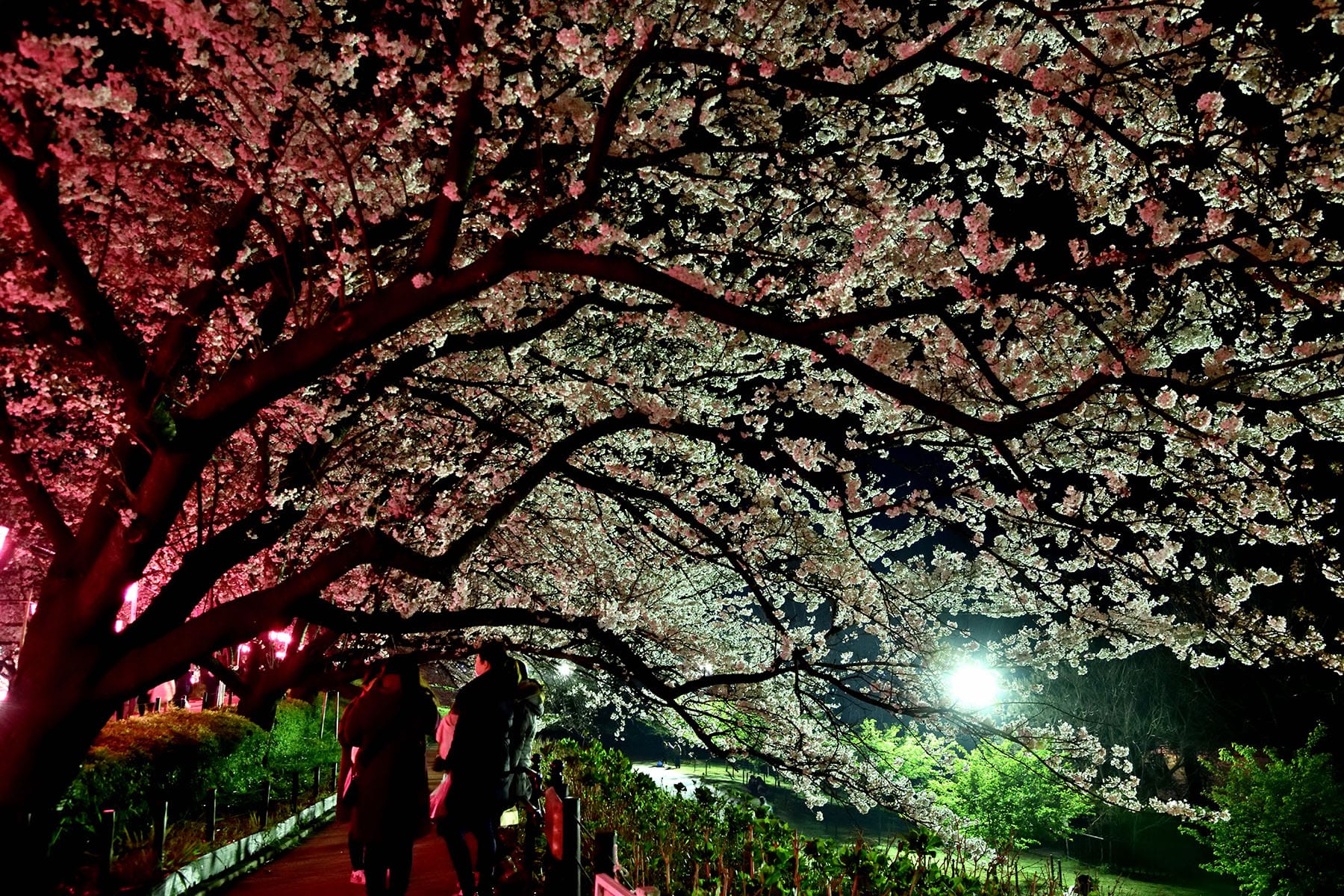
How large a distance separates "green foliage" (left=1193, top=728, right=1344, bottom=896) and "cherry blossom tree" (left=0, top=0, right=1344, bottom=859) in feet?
44.2

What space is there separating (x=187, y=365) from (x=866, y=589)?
23.2ft

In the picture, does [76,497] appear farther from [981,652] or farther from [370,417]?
[981,652]

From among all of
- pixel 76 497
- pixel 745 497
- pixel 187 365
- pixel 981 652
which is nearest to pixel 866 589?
pixel 745 497

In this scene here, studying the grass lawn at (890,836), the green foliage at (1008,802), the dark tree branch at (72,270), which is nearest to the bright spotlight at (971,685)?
the grass lawn at (890,836)

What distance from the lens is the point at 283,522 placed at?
24.7 ft

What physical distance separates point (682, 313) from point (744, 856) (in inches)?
194

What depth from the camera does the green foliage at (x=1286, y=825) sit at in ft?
54.6

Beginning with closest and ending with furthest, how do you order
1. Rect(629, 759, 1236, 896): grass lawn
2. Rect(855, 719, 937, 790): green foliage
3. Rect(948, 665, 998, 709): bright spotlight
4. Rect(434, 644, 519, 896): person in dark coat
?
Rect(434, 644, 519, 896): person in dark coat < Rect(948, 665, 998, 709): bright spotlight < Rect(629, 759, 1236, 896): grass lawn < Rect(855, 719, 937, 790): green foliage

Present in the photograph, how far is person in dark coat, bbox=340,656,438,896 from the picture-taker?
202 inches

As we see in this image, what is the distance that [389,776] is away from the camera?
5.16m

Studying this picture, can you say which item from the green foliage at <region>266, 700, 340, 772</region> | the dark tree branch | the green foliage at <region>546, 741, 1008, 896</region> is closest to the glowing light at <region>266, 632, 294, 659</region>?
the green foliage at <region>266, 700, 340, 772</region>

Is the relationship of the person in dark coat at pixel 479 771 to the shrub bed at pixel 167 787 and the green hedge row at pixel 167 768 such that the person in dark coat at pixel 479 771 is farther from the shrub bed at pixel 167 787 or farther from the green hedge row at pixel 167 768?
the green hedge row at pixel 167 768

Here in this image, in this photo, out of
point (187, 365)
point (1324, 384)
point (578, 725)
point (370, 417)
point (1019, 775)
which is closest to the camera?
point (1324, 384)

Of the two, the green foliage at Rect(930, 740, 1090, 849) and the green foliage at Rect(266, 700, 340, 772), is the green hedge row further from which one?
the green foliage at Rect(930, 740, 1090, 849)
